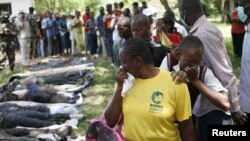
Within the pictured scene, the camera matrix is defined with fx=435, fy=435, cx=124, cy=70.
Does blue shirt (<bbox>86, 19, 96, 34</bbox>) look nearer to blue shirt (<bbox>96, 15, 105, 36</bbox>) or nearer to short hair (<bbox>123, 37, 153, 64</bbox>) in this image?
blue shirt (<bbox>96, 15, 105, 36</bbox>)

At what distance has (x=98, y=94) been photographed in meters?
8.67

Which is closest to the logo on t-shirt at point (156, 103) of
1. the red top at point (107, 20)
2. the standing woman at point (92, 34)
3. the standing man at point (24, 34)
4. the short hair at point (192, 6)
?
the short hair at point (192, 6)

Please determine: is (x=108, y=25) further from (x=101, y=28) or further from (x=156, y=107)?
(x=156, y=107)

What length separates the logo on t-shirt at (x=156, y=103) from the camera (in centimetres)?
245

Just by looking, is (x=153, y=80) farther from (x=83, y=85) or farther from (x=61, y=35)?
(x=61, y=35)

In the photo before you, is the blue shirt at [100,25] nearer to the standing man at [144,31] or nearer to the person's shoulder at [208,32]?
the standing man at [144,31]

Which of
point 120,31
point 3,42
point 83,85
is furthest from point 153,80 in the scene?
point 3,42

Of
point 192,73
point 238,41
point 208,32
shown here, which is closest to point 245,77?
point 208,32

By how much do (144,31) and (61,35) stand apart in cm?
1216

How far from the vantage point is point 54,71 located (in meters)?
10.6

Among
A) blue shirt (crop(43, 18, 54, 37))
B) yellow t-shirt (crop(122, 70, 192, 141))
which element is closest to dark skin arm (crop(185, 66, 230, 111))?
yellow t-shirt (crop(122, 70, 192, 141))

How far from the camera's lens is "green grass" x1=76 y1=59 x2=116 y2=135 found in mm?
6969

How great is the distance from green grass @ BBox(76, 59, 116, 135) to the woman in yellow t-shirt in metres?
3.62

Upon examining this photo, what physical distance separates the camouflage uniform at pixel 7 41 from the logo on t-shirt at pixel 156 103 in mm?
10496
